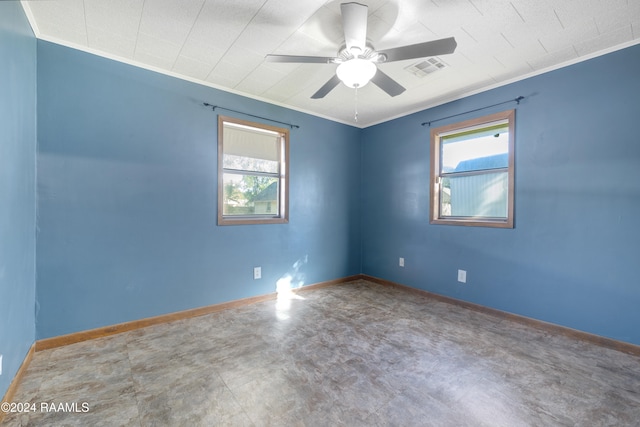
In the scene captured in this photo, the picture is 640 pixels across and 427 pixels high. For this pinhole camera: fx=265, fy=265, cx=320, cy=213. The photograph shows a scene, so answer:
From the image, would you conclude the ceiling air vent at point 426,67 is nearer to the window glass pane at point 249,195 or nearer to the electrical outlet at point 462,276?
the window glass pane at point 249,195

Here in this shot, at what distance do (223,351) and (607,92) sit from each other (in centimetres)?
402

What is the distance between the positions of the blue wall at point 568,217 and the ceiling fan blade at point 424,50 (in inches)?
65.6

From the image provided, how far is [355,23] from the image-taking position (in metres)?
1.67

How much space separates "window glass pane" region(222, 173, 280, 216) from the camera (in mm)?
3289

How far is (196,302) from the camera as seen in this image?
116 inches

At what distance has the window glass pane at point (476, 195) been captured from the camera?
307 centimetres

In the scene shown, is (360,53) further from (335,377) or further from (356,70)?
(335,377)

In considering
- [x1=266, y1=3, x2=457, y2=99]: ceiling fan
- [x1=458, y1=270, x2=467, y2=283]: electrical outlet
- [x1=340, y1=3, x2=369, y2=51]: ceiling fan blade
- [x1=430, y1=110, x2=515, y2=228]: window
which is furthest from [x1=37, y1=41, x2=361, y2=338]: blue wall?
[x1=458, y1=270, x2=467, y2=283]: electrical outlet

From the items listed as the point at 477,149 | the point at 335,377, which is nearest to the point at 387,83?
the point at 477,149

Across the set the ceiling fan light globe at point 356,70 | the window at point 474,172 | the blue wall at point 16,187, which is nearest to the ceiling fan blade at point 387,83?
the ceiling fan light globe at point 356,70

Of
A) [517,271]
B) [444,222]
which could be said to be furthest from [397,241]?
[517,271]

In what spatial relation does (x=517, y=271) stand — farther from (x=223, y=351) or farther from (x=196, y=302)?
(x=196, y=302)

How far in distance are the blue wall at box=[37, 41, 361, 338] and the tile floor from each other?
0.37 m

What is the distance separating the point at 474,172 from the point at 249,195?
285 cm
